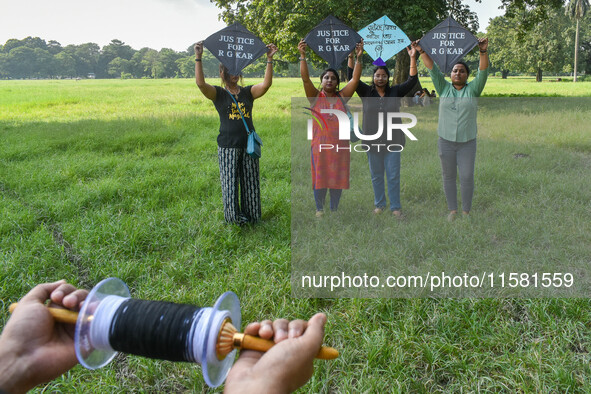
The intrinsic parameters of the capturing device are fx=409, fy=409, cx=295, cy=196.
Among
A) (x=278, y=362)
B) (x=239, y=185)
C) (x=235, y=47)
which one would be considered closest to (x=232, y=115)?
(x=235, y=47)

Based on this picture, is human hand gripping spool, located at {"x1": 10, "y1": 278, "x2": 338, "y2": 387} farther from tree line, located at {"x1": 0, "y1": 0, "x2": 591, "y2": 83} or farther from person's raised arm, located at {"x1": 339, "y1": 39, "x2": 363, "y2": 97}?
tree line, located at {"x1": 0, "y1": 0, "x2": 591, "y2": 83}

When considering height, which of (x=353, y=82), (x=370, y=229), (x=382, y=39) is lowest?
(x=370, y=229)

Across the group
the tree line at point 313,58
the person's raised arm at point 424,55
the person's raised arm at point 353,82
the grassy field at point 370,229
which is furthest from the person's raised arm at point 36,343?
the tree line at point 313,58

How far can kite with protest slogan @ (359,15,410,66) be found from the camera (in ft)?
12.1

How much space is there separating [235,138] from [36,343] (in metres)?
2.95

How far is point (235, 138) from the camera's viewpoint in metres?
3.95

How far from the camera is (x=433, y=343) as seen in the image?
2.43m

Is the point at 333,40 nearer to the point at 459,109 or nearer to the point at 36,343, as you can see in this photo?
the point at 459,109

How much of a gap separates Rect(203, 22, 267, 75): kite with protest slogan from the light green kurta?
1649 mm

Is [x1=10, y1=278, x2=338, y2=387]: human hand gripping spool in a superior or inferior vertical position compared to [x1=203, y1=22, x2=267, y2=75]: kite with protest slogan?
inferior

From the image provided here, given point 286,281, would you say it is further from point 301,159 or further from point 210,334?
point 210,334

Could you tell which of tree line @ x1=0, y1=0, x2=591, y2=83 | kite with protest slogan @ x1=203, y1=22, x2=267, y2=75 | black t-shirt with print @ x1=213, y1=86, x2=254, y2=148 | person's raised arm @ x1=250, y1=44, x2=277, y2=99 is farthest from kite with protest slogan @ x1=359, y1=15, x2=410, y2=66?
tree line @ x1=0, y1=0, x2=591, y2=83

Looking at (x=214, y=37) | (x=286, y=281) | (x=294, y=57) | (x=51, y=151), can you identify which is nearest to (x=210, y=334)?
(x=286, y=281)

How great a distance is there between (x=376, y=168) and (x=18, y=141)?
7800 mm
